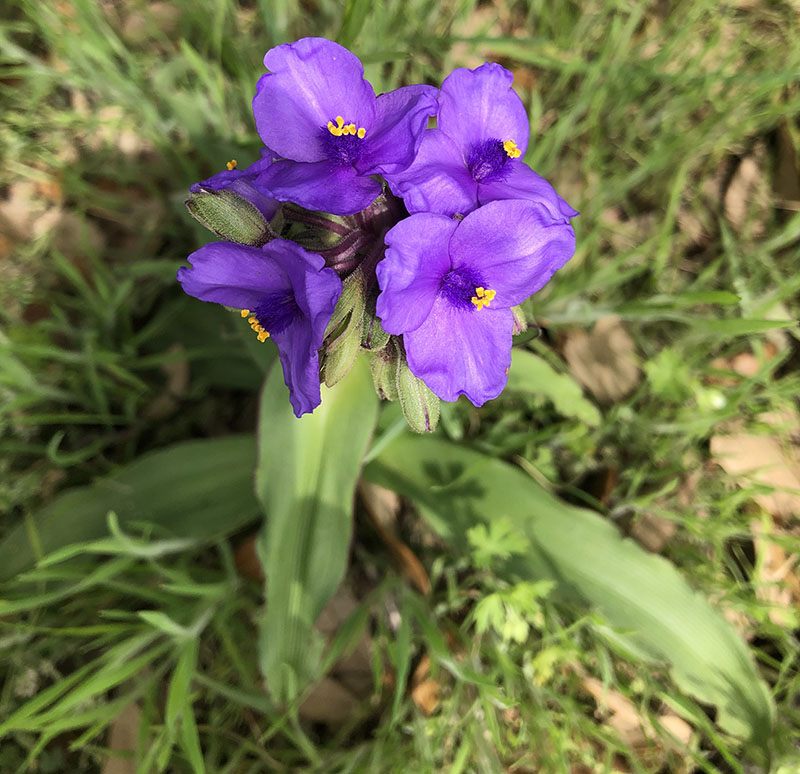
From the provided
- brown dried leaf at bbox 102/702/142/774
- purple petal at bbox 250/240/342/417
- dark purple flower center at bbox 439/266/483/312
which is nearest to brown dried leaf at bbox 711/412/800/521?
dark purple flower center at bbox 439/266/483/312

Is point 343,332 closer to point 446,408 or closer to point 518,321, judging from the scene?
point 518,321

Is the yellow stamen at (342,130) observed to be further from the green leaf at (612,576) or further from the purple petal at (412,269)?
the green leaf at (612,576)

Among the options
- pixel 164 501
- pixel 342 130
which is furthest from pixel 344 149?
pixel 164 501

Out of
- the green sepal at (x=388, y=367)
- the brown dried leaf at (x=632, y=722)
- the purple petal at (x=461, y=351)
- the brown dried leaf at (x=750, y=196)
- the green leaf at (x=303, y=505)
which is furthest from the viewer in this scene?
the brown dried leaf at (x=750, y=196)

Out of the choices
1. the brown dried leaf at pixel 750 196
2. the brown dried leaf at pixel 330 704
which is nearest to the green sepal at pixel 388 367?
the brown dried leaf at pixel 330 704

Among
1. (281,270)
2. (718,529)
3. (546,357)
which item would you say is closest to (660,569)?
(718,529)

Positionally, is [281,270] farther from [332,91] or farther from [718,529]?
[718,529]

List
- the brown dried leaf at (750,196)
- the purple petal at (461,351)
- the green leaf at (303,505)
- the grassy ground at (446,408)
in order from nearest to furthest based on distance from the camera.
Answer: the purple petal at (461,351), the green leaf at (303,505), the grassy ground at (446,408), the brown dried leaf at (750,196)
